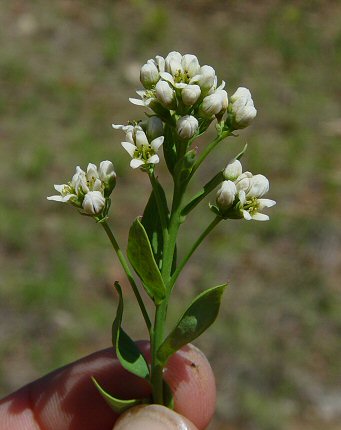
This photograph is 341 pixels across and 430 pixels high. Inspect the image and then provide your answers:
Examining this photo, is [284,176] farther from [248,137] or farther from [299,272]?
[299,272]

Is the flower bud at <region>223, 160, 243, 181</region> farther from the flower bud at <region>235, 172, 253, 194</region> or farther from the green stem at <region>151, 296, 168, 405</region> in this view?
the green stem at <region>151, 296, 168, 405</region>

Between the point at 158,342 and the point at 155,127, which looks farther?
the point at 158,342

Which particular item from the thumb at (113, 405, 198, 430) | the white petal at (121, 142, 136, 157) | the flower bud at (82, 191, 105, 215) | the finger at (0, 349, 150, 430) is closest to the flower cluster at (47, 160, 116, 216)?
the flower bud at (82, 191, 105, 215)

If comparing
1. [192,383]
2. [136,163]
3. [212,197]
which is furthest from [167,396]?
[212,197]

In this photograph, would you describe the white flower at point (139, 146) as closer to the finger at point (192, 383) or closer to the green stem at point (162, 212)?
the green stem at point (162, 212)

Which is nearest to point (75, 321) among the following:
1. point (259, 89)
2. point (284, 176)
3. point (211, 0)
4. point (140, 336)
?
point (140, 336)

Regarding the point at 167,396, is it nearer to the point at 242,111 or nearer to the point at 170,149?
the point at 170,149
